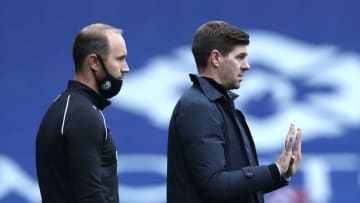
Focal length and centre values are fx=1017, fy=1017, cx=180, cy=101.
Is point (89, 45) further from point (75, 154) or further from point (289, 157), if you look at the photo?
point (289, 157)

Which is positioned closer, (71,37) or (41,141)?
(41,141)

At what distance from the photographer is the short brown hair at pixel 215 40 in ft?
10.9

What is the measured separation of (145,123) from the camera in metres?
6.12

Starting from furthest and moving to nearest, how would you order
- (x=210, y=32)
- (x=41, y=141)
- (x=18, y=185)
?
(x=18, y=185)
(x=210, y=32)
(x=41, y=141)

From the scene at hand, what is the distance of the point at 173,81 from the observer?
6.12 metres

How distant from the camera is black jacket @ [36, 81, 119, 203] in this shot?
9.90 feet

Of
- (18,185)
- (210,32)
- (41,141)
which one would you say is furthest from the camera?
(18,185)

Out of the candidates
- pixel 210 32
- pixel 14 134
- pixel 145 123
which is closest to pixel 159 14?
A: pixel 145 123

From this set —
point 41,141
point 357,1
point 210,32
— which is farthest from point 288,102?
point 41,141

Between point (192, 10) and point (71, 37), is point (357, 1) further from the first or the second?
point (71, 37)

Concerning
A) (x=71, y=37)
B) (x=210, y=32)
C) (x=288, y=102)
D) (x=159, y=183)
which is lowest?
(x=210, y=32)

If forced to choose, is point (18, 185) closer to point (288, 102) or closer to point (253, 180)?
point (288, 102)

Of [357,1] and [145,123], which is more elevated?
[357,1]

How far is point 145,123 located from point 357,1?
1512mm
